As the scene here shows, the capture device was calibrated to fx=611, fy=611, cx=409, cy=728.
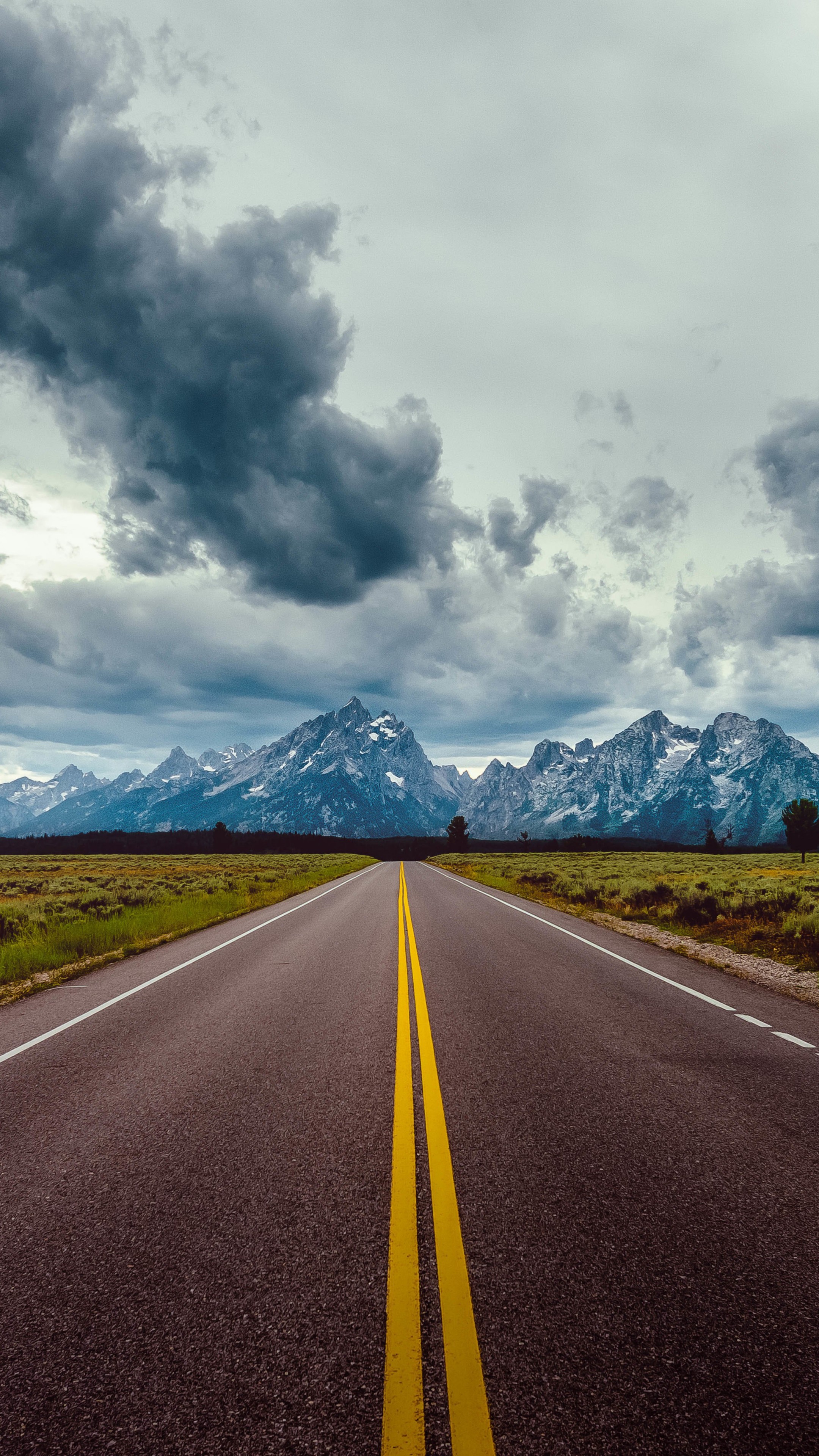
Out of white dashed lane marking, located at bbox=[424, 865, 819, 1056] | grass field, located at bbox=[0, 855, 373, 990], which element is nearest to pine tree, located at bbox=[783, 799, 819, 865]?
grass field, located at bbox=[0, 855, 373, 990]

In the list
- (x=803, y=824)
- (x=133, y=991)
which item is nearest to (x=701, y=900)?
(x=133, y=991)

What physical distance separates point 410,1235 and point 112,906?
65.2ft

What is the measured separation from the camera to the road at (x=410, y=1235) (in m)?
2.23

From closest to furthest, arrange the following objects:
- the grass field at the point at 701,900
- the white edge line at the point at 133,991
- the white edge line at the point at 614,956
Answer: the white edge line at the point at 133,991, the white edge line at the point at 614,956, the grass field at the point at 701,900

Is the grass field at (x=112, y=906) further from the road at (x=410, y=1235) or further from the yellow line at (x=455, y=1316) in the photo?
the yellow line at (x=455, y=1316)

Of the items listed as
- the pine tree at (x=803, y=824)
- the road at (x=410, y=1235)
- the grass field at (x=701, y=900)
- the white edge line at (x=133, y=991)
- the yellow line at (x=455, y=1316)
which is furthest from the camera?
the pine tree at (x=803, y=824)


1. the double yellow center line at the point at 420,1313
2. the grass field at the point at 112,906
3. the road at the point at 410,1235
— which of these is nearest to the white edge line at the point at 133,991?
the road at the point at 410,1235

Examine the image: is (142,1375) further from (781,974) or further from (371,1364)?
(781,974)

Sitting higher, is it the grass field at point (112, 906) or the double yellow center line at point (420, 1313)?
the double yellow center line at point (420, 1313)

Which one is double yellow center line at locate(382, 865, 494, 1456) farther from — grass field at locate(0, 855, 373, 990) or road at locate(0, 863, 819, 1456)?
grass field at locate(0, 855, 373, 990)

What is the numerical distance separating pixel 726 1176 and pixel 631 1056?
2300mm

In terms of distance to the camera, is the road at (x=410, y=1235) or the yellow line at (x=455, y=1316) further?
the road at (x=410, y=1235)

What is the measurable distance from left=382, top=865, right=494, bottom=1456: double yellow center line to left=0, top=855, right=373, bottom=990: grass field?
8.77 m

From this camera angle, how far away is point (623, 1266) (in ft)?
9.88
